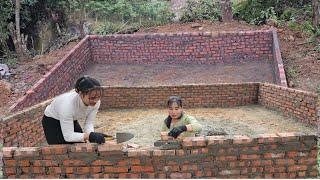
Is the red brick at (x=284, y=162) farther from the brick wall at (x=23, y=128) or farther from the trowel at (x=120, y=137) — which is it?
the brick wall at (x=23, y=128)

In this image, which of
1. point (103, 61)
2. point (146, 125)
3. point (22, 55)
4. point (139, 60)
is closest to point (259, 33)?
point (139, 60)

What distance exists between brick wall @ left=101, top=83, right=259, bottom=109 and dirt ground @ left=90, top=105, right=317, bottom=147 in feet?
0.55

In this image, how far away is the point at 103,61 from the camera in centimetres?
1384

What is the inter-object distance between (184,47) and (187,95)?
10.6 ft

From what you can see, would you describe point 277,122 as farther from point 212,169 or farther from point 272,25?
point 272,25

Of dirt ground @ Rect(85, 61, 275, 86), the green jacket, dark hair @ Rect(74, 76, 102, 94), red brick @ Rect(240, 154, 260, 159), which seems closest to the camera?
dark hair @ Rect(74, 76, 102, 94)

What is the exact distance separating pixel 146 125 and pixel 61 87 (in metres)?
3.36

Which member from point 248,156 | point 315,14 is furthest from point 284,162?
point 315,14

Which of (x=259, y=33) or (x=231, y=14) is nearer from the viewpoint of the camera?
(x=259, y=33)

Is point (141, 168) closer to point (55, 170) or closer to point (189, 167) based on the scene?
point (189, 167)

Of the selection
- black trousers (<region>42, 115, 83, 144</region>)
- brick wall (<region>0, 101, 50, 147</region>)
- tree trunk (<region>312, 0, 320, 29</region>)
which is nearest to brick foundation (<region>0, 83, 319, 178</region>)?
black trousers (<region>42, 115, 83, 144</region>)

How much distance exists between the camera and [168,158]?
4.33 meters

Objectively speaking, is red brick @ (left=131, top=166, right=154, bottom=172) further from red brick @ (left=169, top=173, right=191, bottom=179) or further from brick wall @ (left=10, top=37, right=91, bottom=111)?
brick wall @ (left=10, top=37, right=91, bottom=111)

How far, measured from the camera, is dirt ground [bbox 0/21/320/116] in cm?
1085
